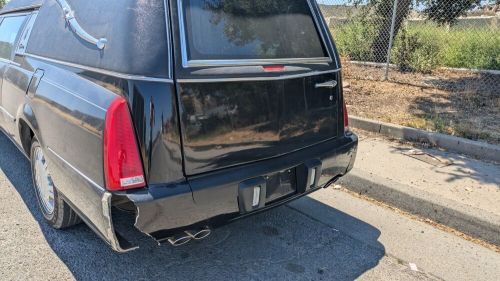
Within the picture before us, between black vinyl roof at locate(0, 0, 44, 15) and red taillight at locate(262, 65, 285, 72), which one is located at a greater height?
black vinyl roof at locate(0, 0, 44, 15)

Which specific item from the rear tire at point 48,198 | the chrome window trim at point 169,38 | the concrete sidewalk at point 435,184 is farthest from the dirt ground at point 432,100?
the rear tire at point 48,198

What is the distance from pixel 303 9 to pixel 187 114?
50.9 inches

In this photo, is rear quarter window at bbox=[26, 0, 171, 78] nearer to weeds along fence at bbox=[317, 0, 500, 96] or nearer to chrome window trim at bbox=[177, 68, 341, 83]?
chrome window trim at bbox=[177, 68, 341, 83]

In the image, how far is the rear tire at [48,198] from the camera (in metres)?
3.09

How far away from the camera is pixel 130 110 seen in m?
2.23

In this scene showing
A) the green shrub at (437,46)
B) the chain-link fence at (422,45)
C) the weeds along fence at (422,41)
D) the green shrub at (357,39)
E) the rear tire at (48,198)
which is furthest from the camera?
the green shrub at (357,39)

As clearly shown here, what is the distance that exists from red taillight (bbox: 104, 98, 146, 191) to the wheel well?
5.03ft

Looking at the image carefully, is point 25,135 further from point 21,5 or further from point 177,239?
point 177,239

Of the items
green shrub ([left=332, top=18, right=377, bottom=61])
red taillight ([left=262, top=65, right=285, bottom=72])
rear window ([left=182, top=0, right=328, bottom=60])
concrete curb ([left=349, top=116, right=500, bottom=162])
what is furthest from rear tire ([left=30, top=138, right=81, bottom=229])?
green shrub ([left=332, top=18, right=377, bottom=61])

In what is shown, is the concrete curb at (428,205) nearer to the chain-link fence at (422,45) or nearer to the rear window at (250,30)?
the rear window at (250,30)

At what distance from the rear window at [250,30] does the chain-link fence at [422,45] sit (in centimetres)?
510

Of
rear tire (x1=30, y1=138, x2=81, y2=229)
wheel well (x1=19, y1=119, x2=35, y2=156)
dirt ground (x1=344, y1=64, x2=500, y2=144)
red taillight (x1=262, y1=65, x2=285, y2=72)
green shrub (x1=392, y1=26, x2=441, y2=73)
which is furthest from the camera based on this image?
green shrub (x1=392, y1=26, x2=441, y2=73)

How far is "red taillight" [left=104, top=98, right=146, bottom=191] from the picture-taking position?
2.22m

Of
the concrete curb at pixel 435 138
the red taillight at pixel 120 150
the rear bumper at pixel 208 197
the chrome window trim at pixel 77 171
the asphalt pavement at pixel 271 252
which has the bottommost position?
the asphalt pavement at pixel 271 252
